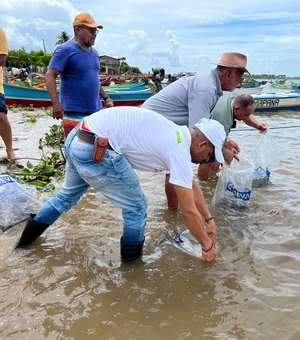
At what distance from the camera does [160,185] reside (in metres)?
4.80

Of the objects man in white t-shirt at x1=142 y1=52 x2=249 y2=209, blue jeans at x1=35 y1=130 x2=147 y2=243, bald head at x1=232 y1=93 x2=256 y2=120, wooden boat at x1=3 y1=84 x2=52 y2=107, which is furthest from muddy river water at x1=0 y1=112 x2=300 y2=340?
wooden boat at x1=3 y1=84 x2=52 y2=107

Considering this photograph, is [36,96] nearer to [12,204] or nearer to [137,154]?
[12,204]

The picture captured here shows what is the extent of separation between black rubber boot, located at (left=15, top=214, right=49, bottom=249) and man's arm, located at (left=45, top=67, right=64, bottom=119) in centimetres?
155

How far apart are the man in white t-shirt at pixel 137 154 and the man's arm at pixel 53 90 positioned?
1.64 meters

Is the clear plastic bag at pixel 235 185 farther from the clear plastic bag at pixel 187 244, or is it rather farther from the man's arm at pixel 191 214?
the man's arm at pixel 191 214

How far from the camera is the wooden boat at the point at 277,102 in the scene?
1540cm

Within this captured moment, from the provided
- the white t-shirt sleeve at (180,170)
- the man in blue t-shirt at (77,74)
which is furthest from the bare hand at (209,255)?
the man in blue t-shirt at (77,74)

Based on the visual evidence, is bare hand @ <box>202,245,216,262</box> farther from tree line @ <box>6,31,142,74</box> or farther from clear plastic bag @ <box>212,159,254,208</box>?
tree line @ <box>6,31,142,74</box>

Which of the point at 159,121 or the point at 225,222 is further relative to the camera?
the point at 225,222

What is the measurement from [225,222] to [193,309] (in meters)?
1.46

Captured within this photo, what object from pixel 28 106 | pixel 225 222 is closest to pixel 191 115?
pixel 225 222

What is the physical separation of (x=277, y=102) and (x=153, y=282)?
14.4m

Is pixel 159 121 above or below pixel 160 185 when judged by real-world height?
above

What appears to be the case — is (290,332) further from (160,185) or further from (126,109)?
(160,185)
